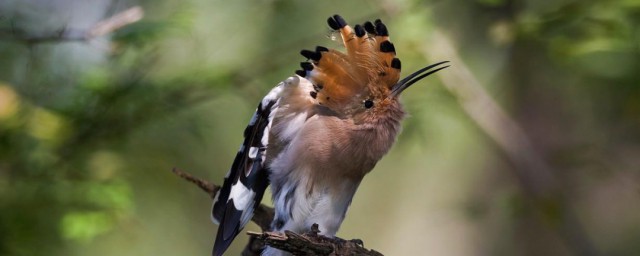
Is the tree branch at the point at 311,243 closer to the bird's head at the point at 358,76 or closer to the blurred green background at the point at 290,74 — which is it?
the bird's head at the point at 358,76

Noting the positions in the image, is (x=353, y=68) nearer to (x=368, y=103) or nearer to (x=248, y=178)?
(x=368, y=103)

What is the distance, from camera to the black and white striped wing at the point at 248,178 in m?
2.66

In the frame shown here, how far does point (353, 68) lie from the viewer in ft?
8.55

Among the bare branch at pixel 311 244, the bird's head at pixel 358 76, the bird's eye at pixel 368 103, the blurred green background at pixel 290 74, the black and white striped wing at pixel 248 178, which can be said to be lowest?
the bare branch at pixel 311 244

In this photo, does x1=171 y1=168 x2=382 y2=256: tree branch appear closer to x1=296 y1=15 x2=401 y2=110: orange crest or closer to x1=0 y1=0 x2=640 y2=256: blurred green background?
x1=296 y1=15 x2=401 y2=110: orange crest

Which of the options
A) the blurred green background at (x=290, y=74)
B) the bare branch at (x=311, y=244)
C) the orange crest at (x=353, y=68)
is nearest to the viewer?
the bare branch at (x=311, y=244)

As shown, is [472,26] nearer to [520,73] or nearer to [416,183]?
[520,73]

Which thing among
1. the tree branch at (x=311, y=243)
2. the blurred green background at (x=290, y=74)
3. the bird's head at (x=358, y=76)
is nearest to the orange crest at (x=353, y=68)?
the bird's head at (x=358, y=76)

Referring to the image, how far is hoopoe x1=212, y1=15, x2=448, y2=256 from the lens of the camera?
8.48ft

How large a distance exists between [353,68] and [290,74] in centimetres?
118

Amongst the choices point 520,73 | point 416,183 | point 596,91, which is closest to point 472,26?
point 520,73

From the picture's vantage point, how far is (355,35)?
2.62m

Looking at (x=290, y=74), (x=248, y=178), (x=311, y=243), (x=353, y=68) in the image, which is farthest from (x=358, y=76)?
(x=290, y=74)

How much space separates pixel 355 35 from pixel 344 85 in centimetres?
14
